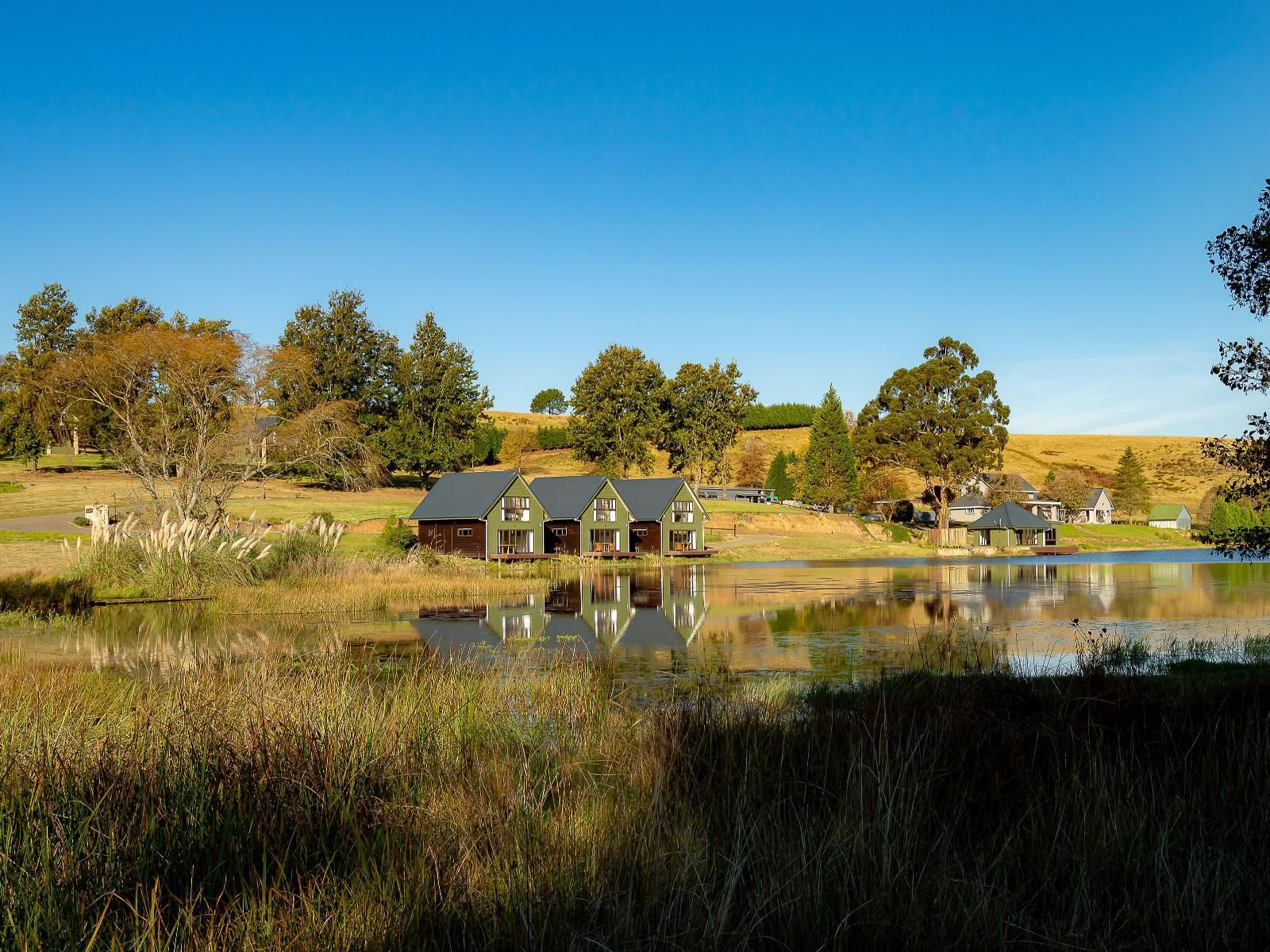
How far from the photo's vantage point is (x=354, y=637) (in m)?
18.9

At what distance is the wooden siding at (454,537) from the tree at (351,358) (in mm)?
17499

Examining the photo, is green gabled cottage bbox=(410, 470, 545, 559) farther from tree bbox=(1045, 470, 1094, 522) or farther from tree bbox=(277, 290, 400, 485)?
tree bbox=(1045, 470, 1094, 522)

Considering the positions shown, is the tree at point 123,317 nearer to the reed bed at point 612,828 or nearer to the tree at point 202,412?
the tree at point 202,412

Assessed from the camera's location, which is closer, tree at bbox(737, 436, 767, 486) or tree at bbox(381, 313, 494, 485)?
tree at bbox(381, 313, 494, 485)

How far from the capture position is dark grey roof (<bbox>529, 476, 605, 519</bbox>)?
5756cm

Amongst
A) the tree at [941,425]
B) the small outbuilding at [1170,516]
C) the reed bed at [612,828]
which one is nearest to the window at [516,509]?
the tree at [941,425]

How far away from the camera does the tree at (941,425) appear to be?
238ft

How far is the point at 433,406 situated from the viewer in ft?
241

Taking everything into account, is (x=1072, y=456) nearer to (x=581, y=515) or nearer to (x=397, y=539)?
(x=581, y=515)

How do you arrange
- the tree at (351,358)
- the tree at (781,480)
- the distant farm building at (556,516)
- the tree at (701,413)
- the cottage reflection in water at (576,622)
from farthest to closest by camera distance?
the tree at (781,480) < the tree at (701,413) < the tree at (351,358) < the distant farm building at (556,516) < the cottage reflection in water at (576,622)

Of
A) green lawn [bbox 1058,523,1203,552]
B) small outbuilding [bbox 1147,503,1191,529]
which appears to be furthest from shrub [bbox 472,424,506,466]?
small outbuilding [bbox 1147,503,1191,529]

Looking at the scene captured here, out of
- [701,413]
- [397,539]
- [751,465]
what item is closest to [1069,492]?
[751,465]

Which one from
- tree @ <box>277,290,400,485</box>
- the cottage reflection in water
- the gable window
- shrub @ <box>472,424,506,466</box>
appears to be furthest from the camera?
shrub @ <box>472,424,506,466</box>

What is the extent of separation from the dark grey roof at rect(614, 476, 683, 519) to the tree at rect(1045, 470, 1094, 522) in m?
48.1
